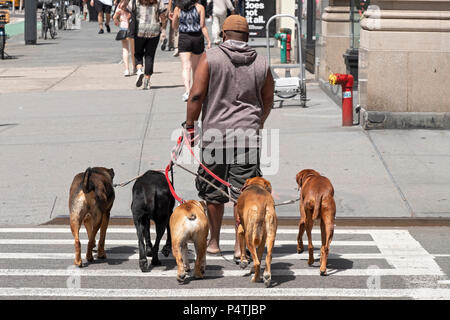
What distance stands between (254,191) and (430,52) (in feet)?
22.1

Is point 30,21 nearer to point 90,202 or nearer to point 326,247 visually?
point 90,202

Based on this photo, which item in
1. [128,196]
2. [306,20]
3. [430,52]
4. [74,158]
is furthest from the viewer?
[306,20]

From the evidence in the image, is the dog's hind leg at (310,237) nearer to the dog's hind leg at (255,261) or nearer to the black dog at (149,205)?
the dog's hind leg at (255,261)

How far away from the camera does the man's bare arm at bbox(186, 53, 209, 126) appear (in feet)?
22.7

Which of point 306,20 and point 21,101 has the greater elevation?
point 306,20

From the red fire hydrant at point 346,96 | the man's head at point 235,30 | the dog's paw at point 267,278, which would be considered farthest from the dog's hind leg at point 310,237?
the red fire hydrant at point 346,96

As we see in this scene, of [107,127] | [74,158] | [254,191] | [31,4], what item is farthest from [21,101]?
[31,4]

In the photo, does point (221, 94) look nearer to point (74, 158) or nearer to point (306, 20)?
point (74, 158)

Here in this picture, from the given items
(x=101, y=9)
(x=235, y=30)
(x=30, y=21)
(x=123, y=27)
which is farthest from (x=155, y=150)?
(x=101, y=9)

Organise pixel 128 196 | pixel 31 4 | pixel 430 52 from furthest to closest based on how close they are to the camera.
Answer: pixel 31 4 → pixel 430 52 → pixel 128 196

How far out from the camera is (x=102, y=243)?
7422mm

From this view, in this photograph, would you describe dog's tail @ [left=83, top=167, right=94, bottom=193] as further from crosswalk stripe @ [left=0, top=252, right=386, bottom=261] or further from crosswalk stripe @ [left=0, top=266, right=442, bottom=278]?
crosswalk stripe @ [left=0, top=252, right=386, bottom=261]
